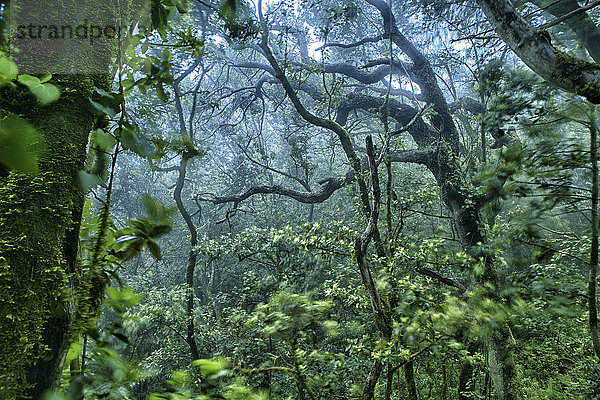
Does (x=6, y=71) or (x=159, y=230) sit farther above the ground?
(x=6, y=71)

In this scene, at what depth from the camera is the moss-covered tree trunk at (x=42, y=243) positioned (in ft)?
1.64

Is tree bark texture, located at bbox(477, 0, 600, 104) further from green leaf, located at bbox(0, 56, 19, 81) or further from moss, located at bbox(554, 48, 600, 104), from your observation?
green leaf, located at bbox(0, 56, 19, 81)

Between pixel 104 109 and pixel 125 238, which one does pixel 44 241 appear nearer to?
pixel 125 238

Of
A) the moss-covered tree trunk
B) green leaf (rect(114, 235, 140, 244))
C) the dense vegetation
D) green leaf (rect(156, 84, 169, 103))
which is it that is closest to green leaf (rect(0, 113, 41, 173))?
the dense vegetation

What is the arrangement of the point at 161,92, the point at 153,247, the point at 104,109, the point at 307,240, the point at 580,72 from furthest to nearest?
the point at 307,240 → the point at 580,72 → the point at 161,92 → the point at 153,247 → the point at 104,109

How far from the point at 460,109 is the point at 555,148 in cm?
508

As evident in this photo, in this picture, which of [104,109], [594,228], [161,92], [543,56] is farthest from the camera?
[543,56]

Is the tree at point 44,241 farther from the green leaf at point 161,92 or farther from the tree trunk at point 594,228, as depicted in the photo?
the tree trunk at point 594,228

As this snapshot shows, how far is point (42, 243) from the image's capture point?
56 cm

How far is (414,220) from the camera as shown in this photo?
28.1 feet

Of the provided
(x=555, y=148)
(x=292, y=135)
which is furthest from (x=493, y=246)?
(x=292, y=135)

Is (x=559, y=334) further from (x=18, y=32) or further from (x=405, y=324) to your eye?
(x=18, y=32)

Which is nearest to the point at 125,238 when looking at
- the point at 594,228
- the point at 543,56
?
the point at 594,228

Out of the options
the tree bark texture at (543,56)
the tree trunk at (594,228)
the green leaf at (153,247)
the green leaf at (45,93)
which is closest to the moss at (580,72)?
the tree bark texture at (543,56)
